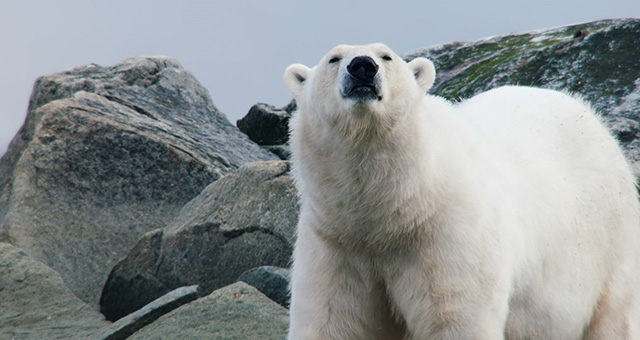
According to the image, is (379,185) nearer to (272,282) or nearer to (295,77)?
(295,77)

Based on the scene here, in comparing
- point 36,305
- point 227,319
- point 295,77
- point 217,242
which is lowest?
point 36,305

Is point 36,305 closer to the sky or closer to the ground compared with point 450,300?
closer to the ground

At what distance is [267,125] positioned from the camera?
38.7 feet

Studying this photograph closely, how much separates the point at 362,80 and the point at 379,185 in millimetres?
491

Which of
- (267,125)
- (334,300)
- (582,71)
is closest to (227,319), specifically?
(334,300)

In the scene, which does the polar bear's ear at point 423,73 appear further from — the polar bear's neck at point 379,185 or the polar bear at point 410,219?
the polar bear's neck at point 379,185

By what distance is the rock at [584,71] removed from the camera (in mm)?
8688

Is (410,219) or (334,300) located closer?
(410,219)

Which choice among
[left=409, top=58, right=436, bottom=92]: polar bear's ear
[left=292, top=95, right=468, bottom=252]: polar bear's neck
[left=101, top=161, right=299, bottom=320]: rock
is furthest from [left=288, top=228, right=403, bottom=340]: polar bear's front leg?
[left=101, top=161, right=299, bottom=320]: rock

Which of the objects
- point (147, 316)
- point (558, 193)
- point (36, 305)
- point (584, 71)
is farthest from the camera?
point (584, 71)

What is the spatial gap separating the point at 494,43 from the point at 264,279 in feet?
24.3

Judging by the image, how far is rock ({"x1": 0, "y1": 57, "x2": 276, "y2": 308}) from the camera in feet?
27.6

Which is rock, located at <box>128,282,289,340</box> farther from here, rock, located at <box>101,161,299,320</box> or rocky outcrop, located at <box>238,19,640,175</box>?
rocky outcrop, located at <box>238,19,640,175</box>

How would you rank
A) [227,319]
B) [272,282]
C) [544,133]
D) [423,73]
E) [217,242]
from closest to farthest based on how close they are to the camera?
1. [423,73]
2. [544,133]
3. [227,319]
4. [272,282]
5. [217,242]
